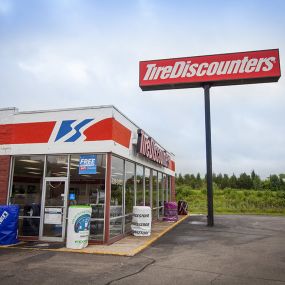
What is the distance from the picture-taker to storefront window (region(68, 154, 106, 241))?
1070cm

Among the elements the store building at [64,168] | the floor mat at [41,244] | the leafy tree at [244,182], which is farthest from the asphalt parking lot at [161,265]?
the leafy tree at [244,182]

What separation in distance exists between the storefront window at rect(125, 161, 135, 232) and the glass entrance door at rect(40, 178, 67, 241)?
8.95 ft

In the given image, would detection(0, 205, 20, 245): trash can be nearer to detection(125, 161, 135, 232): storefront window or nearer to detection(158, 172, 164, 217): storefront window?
detection(125, 161, 135, 232): storefront window

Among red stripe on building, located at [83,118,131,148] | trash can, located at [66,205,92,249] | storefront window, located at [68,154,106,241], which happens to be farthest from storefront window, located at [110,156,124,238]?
trash can, located at [66,205,92,249]

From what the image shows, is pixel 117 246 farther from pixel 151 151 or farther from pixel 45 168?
pixel 151 151

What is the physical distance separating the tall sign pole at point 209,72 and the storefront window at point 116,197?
5907 mm

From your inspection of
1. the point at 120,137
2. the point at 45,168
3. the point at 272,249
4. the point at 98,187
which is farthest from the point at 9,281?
the point at 272,249

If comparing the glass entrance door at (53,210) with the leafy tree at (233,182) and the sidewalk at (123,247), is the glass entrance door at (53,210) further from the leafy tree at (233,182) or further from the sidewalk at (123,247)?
the leafy tree at (233,182)

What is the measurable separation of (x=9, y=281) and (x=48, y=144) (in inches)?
237

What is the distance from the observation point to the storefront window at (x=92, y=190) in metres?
10.7

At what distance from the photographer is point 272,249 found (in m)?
9.75

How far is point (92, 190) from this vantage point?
429 inches

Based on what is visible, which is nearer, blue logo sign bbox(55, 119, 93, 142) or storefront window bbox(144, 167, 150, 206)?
blue logo sign bbox(55, 119, 93, 142)

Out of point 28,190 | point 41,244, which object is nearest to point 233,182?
point 28,190
